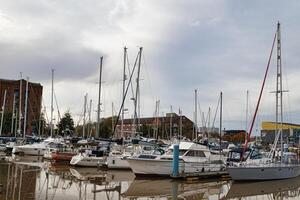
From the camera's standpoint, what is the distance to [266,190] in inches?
1218

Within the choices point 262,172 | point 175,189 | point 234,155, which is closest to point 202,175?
point 262,172

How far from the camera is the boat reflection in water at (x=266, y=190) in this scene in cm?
2816

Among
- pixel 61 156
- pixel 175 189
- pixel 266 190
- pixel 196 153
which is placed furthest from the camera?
pixel 61 156

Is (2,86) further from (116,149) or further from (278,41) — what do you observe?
(278,41)

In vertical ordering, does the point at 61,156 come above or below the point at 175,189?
above

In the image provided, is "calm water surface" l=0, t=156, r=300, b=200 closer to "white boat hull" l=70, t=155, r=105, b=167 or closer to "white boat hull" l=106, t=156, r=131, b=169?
"white boat hull" l=106, t=156, r=131, b=169

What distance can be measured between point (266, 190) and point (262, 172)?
5.04m

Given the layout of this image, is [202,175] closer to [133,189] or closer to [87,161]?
[133,189]

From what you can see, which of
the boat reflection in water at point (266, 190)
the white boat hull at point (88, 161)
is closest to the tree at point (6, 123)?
the white boat hull at point (88, 161)

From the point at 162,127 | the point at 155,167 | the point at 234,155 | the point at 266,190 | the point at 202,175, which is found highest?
the point at 162,127

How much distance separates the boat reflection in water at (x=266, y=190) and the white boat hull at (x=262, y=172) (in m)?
0.53

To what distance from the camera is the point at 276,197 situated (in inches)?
1089

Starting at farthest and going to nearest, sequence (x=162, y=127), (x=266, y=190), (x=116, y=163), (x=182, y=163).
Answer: (x=162, y=127), (x=116, y=163), (x=182, y=163), (x=266, y=190)

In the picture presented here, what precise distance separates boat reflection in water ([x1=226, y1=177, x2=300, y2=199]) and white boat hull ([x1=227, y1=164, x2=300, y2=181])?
53 cm
